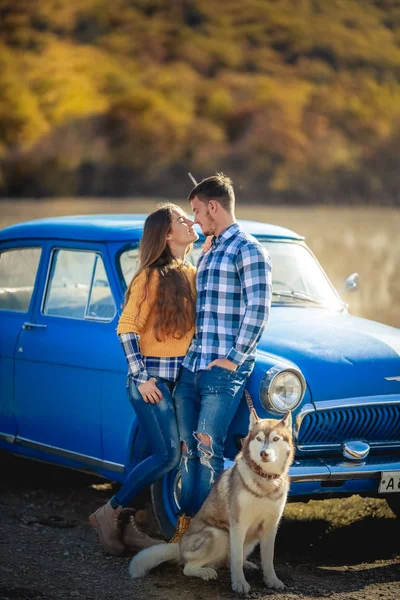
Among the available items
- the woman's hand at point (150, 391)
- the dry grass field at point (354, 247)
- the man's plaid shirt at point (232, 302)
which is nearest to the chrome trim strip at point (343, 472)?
the man's plaid shirt at point (232, 302)

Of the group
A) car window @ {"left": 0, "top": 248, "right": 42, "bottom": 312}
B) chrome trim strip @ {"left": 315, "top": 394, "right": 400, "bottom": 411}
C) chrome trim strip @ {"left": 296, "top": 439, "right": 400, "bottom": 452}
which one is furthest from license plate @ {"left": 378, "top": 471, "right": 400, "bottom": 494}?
car window @ {"left": 0, "top": 248, "right": 42, "bottom": 312}

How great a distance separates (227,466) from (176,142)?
50571mm

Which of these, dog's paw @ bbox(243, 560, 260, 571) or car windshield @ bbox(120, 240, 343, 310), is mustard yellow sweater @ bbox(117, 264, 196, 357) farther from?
car windshield @ bbox(120, 240, 343, 310)

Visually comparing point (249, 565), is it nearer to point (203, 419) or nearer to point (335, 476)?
point (335, 476)

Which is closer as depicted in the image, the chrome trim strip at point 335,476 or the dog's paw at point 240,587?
the dog's paw at point 240,587

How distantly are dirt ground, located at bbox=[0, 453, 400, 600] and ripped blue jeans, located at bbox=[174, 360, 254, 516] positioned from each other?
1.47 feet

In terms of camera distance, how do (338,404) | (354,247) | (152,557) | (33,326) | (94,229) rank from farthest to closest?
(354,247) → (33,326) → (94,229) → (338,404) → (152,557)

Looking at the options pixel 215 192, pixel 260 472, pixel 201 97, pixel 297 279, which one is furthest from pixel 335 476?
pixel 201 97

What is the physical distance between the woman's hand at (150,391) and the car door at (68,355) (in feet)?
2.93

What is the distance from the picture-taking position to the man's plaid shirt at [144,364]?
16.0ft

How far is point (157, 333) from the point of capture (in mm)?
Result: 4949

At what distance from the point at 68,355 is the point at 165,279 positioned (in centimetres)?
132

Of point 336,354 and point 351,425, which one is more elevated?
point 336,354

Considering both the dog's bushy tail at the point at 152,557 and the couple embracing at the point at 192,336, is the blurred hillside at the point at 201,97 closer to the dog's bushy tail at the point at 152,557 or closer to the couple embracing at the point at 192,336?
the couple embracing at the point at 192,336
